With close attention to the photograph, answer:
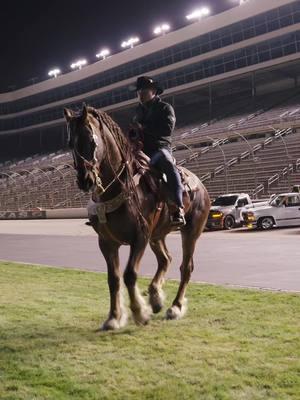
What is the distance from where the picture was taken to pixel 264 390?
3.89 meters

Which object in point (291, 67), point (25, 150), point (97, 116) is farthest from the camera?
point (25, 150)

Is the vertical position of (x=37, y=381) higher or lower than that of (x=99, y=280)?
higher

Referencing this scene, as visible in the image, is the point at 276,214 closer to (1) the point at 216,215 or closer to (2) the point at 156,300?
(1) the point at 216,215

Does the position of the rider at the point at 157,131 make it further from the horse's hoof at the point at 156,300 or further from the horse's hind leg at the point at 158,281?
the horse's hoof at the point at 156,300

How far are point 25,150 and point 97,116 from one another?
3057 inches

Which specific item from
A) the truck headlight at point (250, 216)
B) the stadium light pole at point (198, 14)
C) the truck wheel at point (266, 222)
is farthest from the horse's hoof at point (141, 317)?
the stadium light pole at point (198, 14)

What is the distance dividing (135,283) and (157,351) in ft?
3.35

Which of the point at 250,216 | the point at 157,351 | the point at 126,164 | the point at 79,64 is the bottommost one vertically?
the point at 250,216

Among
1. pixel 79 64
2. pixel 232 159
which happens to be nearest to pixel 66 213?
pixel 232 159

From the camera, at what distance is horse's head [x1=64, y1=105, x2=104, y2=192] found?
5.23m

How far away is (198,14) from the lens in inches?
2239

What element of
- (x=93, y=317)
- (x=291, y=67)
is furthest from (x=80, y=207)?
(x=93, y=317)

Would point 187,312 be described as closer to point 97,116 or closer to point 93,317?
point 93,317

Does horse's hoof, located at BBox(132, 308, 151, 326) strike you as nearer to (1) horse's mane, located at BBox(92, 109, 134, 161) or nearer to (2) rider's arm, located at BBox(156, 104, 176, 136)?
(1) horse's mane, located at BBox(92, 109, 134, 161)
